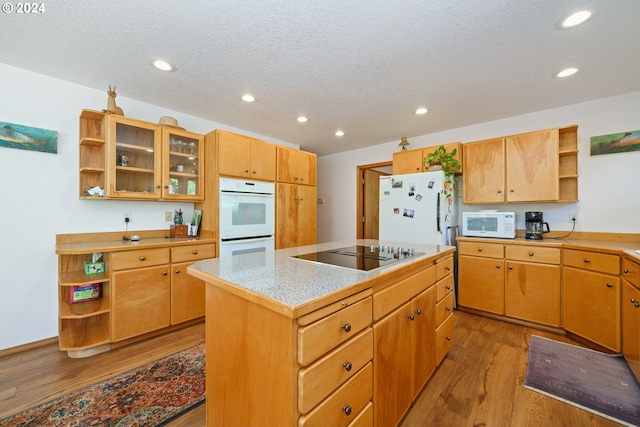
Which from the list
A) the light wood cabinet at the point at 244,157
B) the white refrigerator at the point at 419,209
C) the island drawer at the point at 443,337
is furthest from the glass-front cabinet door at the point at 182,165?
the island drawer at the point at 443,337

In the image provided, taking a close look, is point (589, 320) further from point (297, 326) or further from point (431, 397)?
point (297, 326)

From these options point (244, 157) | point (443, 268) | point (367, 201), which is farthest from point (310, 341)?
point (367, 201)

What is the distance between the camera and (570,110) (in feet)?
9.25

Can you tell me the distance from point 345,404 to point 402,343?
1.66 feet

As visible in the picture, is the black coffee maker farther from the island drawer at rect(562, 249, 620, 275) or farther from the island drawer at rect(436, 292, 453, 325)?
the island drawer at rect(436, 292, 453, 325)

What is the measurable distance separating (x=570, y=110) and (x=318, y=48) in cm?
296

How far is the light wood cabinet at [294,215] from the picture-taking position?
3.45m

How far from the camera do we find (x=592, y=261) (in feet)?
7.14

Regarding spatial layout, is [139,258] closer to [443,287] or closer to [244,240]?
[244,240]

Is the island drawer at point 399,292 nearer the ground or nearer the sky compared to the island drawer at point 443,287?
nearer the sky

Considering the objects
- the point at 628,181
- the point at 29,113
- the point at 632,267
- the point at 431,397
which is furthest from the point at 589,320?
the point at 29,113

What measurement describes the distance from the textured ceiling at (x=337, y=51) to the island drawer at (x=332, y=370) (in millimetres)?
→ 1791

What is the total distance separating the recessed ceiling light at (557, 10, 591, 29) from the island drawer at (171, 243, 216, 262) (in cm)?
333
